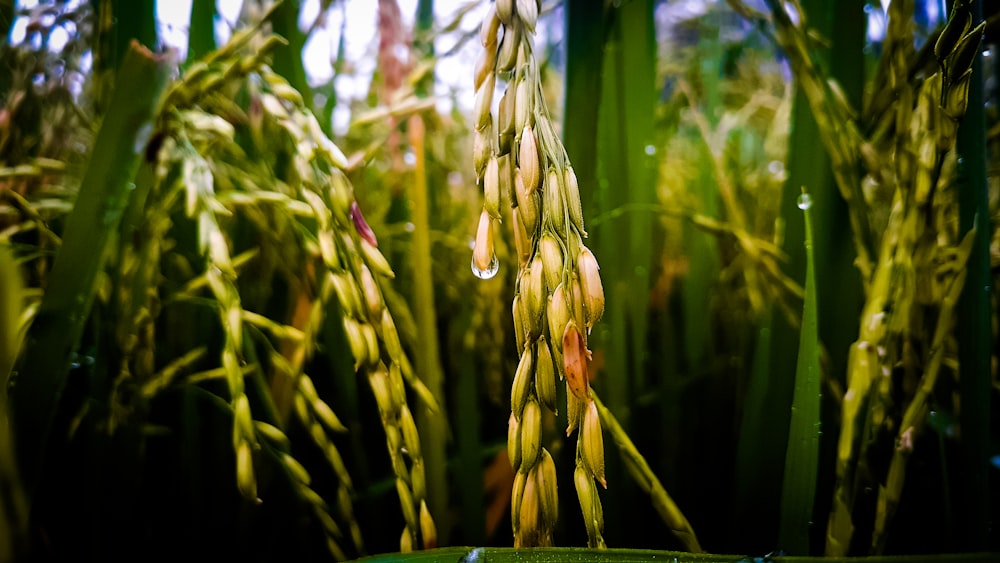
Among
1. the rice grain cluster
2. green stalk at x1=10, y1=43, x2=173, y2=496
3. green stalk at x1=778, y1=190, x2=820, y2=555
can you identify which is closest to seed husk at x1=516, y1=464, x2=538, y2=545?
the rice grain cluster

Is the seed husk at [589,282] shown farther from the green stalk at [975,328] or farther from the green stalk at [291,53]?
the green stalk at [291,53]

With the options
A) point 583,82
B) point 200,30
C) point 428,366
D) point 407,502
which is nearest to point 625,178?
point 583,82

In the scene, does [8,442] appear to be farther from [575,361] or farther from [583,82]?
[583,82]

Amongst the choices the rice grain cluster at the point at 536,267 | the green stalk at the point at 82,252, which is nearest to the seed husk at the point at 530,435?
the rice grain cluster at the point at 536,267

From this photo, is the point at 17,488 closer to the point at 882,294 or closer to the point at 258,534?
the point at 258,534

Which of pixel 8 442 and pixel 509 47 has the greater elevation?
pixel 509 47

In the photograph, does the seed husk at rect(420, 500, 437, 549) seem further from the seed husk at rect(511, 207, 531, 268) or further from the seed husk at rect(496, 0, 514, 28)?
the seed husk at rect(496, 0, 514, 28)
